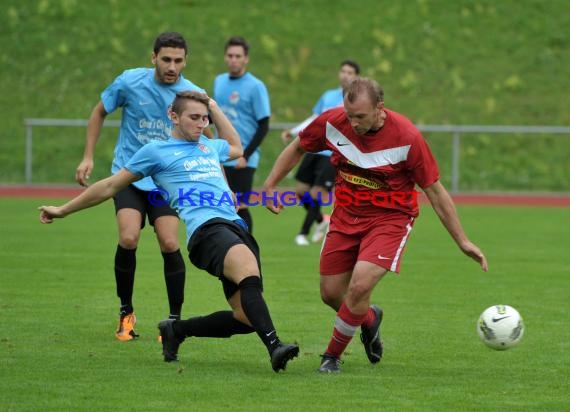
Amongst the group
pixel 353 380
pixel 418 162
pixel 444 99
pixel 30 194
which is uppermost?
pixel 418 162

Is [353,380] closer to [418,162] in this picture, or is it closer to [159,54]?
[418,162]

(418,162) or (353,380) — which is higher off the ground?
(418,162)

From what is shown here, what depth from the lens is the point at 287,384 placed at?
6.08 m

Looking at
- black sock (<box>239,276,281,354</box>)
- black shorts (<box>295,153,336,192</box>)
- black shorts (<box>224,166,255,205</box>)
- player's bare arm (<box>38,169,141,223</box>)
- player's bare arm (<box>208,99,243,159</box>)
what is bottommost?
black shorts (<box>295,153,336,192</box>)

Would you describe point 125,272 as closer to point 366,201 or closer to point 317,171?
point 366,201

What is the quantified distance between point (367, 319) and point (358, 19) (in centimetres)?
2278

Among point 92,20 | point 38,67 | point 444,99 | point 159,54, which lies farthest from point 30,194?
point 159,54

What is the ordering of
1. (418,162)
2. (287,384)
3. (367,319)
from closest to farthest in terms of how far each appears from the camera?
1. (287,384)
2. (418,162)
3. (367,319)

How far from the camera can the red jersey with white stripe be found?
652 centimetres

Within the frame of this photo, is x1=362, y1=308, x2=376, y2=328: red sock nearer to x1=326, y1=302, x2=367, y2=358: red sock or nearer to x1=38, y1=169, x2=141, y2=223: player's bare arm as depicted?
x1=326, y1=302, x2=367, y2=358: red sock

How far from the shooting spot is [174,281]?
7.65m

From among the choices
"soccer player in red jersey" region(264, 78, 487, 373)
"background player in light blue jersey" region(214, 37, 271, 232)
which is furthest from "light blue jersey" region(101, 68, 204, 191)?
"background player in light blue jersey" region(214, 37, 271, 232)

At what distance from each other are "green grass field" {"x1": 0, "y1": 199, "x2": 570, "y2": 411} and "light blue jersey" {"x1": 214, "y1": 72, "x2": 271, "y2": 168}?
58.4 inches

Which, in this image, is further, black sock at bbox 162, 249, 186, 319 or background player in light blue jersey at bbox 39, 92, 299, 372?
black sock at bbox 162, 249, 186, 319
